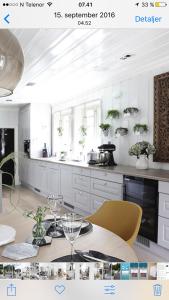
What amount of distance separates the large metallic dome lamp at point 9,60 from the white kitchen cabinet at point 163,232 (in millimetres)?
1290

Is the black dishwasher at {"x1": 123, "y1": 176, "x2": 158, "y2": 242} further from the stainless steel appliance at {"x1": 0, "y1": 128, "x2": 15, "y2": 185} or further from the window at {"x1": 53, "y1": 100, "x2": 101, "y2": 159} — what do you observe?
the stainless steel appliance at {"x1": 0, "y1": 128, "x2": 15, "y2": 185}

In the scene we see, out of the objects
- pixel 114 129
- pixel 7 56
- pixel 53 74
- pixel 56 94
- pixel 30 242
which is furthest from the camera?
pixel 114 129

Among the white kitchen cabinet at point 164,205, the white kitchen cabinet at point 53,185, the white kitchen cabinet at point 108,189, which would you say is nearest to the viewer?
the white kitchen cabinet at point 53,185

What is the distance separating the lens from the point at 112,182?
177 cm

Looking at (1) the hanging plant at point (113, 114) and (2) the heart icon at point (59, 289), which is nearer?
(2) the heart icon at point (59, 289)

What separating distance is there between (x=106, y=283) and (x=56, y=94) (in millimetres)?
1162

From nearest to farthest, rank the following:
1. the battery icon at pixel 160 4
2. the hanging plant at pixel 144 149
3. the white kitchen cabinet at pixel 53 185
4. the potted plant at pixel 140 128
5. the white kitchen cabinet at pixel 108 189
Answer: the battery icon at pixel 160 4
the white kitchen cabinet at pixel 53 185
the white kitchen cabinet at pixel 108 189
the hanging plant at pixel 144 149
the potted plant at pixel 140 128

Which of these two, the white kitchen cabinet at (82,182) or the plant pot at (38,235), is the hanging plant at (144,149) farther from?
the plant pot at (38,235)

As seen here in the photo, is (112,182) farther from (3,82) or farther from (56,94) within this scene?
(3,82)

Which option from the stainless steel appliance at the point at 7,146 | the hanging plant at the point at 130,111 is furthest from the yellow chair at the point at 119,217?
the hanging plant at the point at 130,111

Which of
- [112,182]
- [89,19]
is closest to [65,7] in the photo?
[89,19]

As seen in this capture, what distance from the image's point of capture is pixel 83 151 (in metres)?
2.21

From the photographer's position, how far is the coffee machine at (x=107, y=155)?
2.25 m

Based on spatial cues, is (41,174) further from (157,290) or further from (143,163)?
(157,290)
